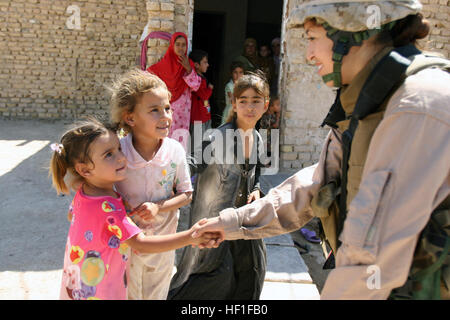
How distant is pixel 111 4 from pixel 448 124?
33.7 ft

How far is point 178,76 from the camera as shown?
500cm

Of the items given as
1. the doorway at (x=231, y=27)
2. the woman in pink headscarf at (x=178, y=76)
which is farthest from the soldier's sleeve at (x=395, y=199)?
the doorway at (x=231, y=27)

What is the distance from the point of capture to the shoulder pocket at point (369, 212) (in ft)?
3.48

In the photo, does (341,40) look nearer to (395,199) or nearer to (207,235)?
(395,199)

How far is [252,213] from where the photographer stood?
1698 mm

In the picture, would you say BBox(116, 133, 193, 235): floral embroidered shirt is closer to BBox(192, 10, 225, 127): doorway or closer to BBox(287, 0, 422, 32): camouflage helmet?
BBox(287, 0, 422, 32): camouflage helmet

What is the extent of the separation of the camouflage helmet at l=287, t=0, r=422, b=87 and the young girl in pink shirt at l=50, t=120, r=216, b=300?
94cm

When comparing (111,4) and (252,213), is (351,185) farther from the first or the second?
(111,4)

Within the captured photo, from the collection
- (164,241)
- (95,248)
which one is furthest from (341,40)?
(95,248)

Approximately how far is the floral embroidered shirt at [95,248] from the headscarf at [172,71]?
11.3ft

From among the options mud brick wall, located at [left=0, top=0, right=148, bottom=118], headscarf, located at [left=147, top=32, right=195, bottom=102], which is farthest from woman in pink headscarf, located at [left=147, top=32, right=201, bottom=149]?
mud brick wall, located at [left=0, top=0, right=148, bottom=118]

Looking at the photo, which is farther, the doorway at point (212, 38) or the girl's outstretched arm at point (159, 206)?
the doorway at point (212, 38)

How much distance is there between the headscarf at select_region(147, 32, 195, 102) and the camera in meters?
4.97

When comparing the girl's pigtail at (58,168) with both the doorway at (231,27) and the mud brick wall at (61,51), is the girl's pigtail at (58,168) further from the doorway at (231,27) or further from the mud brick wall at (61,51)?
the mud brick wall at (61,51)
